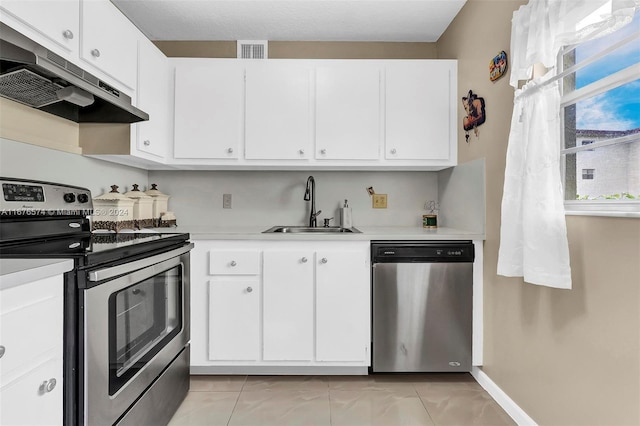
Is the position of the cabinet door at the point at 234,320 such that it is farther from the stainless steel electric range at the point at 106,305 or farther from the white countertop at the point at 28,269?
the white countertop at the point at 28,269

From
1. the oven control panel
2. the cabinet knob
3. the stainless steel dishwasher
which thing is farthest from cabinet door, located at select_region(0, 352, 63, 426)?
the stainless steel dishwasher

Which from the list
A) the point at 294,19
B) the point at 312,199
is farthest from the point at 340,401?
the point at 294,19

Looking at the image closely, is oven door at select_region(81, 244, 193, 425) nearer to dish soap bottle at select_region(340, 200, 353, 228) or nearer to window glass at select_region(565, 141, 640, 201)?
dish soap bottle at select_region(340, 200, 353, 228)

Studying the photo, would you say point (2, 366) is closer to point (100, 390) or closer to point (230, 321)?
point (100, 390)

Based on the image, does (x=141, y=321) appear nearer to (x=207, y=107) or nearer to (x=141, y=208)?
(x=141, y=208)

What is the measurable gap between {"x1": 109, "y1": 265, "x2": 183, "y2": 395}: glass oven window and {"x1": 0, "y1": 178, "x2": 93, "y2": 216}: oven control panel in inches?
18.3

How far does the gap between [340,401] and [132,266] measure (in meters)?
1.31

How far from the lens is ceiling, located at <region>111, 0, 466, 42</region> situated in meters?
2.31

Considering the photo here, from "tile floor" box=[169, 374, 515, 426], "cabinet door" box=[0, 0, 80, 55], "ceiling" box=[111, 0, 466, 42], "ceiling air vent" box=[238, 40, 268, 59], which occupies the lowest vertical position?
"tile floor" box=[169, 374, 515, 426]

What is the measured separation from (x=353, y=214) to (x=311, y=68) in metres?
1.12

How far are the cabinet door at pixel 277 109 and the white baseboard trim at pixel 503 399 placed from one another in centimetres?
179

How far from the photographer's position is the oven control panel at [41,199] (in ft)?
4.26

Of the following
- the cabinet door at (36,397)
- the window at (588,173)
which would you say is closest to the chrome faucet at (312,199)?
the window at (588,173)

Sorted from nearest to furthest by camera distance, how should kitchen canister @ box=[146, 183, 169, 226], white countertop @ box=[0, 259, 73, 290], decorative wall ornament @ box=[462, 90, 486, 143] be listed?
white countertop @ box=[0, 259, 73, 290] < decorative wall ornament @ box=[462, 90, 486, 143] < kitchen canister @ box=[146, 183, 169, 226]
